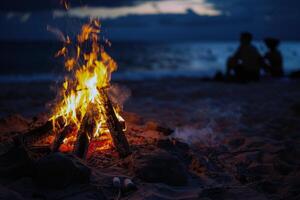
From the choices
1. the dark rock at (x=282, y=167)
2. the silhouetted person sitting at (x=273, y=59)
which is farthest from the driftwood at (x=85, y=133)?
the silhouetted person sitting at (x=273, y=59)

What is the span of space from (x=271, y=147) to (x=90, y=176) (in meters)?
3.35

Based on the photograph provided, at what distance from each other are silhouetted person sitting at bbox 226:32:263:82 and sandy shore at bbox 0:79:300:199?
0.75 m

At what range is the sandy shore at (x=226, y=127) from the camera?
461cm

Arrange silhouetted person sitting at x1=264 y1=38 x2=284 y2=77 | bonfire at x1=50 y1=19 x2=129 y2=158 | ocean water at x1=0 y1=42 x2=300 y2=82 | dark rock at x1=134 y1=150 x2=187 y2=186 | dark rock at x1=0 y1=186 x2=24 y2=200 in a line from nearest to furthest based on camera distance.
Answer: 1. dark rock at x1=0 y1=186 x2=24 y2=200
2. dark rock at x1=134 y1=150 x2=187 y2=186
3. bonfire at x1=50 y1=19 x2=129 y2=158
4. silhouetted person sitting at x1=264 y1=38 x2=284 y2=77
5. ocean water at x1=0 y1=42 x2=300 y2=82

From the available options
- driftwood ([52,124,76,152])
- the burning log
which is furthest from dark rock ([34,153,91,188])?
the burning log

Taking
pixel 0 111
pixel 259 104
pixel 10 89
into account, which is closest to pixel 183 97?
pixel 259 104

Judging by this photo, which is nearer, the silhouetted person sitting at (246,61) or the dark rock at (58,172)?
the dark rock at (58,172)

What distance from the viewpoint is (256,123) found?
8109mm

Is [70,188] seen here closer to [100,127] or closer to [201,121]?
[100,127]

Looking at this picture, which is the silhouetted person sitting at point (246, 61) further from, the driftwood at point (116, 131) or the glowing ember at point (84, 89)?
the driftwood at point (116, 131)

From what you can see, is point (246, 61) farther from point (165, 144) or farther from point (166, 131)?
point (165, 144)

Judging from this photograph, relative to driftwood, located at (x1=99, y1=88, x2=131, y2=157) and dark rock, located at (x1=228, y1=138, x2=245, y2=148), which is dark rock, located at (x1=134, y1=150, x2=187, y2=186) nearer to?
driftwood, located at (x1=99, y1=88, x2=131, y2=157)

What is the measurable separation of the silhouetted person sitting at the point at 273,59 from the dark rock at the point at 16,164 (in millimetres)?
13291

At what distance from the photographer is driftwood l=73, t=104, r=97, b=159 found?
503 cm
